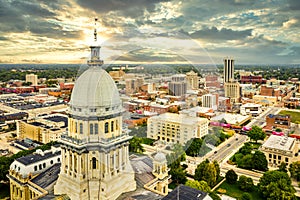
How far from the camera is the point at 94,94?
18172 mm

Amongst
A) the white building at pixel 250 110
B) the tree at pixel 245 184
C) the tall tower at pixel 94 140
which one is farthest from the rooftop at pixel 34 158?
the white building at pixel 250 110

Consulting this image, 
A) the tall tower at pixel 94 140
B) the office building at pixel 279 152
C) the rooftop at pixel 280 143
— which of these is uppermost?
the tall tower at pixel 94 140

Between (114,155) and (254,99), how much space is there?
7775 cm

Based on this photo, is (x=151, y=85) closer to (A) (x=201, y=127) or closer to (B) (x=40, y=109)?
(A) (x=201, y=127)

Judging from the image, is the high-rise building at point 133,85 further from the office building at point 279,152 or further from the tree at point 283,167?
the office building at point 279,152

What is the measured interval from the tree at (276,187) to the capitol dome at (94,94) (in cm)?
1781

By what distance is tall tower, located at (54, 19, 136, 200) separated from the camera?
721 inches

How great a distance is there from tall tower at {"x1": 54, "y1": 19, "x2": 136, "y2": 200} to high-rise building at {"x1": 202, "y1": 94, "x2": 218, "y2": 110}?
6070 millimetres

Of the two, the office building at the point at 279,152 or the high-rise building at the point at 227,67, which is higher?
the high-rise building at the point at 227,67

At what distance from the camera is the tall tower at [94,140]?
18.3 meters

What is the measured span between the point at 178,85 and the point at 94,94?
6.67 metres

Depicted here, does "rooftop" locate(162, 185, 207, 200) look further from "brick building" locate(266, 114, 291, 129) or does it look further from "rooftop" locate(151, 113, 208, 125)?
"brick building" locate(266, 114, 291, 129)

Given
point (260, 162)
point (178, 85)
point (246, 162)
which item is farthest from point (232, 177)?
point (178, 85)

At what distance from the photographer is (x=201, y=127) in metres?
15.8
